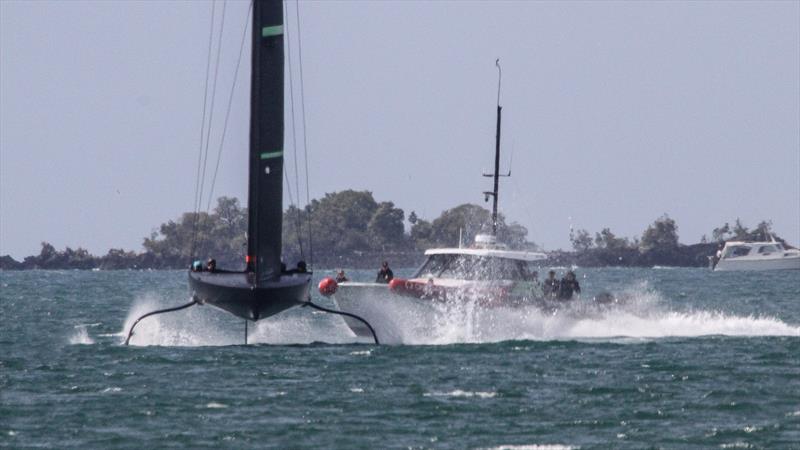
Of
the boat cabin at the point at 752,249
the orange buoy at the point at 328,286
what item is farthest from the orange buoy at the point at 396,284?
the boat cabin at the point at 752,249

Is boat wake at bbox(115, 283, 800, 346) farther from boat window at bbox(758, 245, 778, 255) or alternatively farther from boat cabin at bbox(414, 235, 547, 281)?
boat window at bbox(758, 245, 778, 255)

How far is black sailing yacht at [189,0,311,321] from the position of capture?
36438 mm

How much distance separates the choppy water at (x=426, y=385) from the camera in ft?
84.9

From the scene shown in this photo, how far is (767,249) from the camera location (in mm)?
173500

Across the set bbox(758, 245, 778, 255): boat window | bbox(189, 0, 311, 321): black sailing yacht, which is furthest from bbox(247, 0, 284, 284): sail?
bbox(758, 245, 778, 255): boat window

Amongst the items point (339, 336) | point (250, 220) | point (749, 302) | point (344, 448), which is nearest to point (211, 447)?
point (344, 448)

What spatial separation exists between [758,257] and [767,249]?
1930 mm

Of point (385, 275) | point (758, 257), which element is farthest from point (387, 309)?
point (758, 257)

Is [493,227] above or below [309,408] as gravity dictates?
above

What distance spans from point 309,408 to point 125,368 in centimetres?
753

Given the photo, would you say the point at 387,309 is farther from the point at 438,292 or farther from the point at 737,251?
the point at 737,251

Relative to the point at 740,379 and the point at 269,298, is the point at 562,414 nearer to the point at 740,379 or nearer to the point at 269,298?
the point at 740,379

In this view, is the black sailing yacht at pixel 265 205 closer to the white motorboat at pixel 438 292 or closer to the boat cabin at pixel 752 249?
the white motorboat at pixel 438 292

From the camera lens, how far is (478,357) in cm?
3684
